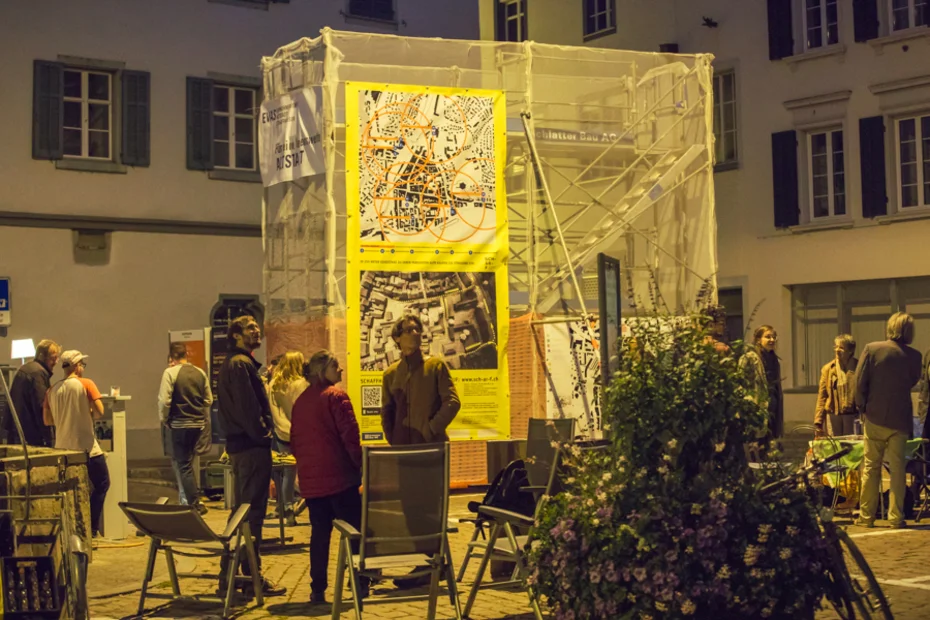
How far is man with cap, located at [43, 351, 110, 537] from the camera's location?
1289 centimetres

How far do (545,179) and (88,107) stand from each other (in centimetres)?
1250

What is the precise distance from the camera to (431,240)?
17.1 meters

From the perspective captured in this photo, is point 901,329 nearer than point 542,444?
No

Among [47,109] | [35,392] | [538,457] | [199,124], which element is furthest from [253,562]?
[199,124]

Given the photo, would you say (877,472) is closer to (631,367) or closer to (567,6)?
(631,367)

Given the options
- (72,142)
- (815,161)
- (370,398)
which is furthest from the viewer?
(815,161)

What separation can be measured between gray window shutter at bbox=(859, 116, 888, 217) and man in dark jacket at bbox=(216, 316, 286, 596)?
779 inches

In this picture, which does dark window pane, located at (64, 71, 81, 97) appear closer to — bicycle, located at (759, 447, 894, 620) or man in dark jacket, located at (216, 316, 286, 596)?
man in dark jacket, located at (216, 316, 286, 596)

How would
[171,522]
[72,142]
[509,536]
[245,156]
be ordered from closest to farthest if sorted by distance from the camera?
[509,536] < [171,522] < [72,142] < [245,156]

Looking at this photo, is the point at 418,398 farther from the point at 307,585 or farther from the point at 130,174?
the point at 130,174

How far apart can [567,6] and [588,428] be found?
1877cm

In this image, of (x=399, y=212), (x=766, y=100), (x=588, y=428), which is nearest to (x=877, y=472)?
(x=588, y=428)

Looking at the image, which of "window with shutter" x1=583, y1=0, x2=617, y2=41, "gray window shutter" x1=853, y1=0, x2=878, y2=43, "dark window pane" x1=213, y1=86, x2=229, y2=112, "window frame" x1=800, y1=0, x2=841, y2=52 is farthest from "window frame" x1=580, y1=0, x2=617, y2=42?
"dark window pane" x1=213, y1=86, x2=229, y2=112

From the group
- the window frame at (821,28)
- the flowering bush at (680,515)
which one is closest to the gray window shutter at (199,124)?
the window frame at (821,28)
